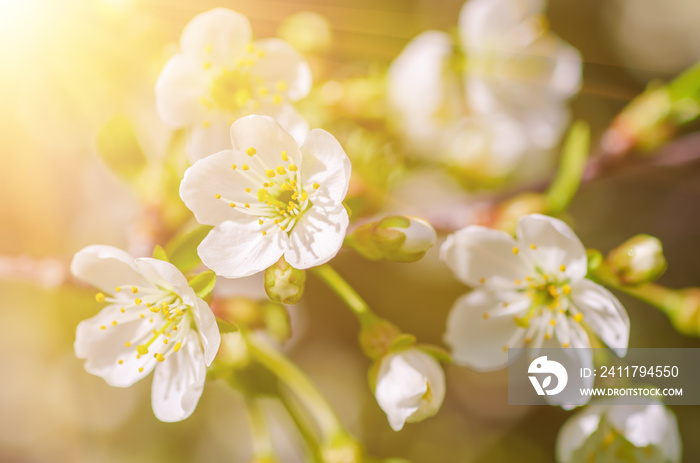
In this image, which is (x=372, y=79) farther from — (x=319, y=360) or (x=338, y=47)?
(x=319, y=360)

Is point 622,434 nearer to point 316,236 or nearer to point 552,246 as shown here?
point 552,246

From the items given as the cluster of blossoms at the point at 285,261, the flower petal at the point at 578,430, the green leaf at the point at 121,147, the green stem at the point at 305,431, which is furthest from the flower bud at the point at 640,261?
the green leaf at the point at 121,147

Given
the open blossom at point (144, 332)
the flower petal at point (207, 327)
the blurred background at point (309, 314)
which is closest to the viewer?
the flower petal at point (207, 327)

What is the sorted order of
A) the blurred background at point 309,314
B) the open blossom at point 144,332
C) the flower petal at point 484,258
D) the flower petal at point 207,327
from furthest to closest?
the blurred background at point 309,314
the flower petal at point 484,258
the open blossom at point 144,332
the flower petal at point 207,327

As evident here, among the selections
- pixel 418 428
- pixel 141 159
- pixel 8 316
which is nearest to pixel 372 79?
pixel 141 159

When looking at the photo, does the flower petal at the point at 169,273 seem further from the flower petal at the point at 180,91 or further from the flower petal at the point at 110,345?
the flower petal at the point at 180,91

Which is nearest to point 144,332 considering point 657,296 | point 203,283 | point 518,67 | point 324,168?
point 203,283

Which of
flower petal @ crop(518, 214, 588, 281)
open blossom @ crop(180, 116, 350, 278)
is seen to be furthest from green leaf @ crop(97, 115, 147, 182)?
flower petal @ crop(518, 214, 588, 281)
